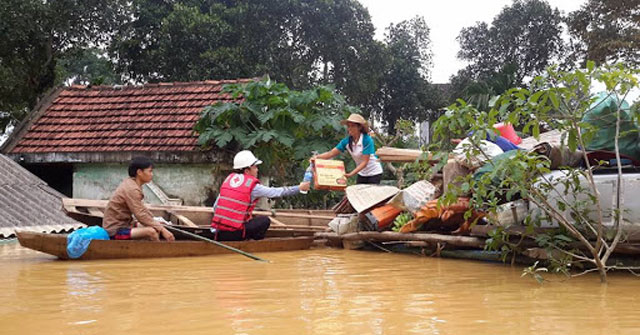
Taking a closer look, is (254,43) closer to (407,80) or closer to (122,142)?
(407,80)

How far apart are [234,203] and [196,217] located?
2.16 meters

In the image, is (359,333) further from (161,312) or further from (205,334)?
(161,312)

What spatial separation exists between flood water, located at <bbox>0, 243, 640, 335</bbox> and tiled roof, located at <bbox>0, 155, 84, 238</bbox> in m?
3.38

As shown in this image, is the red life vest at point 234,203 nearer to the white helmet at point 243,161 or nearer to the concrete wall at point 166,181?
the white helmet at point 243,161

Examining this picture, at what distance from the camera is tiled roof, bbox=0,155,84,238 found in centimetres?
1053

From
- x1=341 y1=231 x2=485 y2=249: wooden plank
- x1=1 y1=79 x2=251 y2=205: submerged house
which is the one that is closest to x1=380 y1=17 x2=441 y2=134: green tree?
x1=1 y1=79 x2=251 y2=205: submerged house

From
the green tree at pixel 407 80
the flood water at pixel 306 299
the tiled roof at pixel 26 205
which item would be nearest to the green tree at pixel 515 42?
the green tree at pixel 407 80

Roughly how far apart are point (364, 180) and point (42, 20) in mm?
13700

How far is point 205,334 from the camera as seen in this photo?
11.7 feet

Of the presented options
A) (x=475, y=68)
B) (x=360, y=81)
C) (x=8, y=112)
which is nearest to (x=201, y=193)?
(x=8, y=112)

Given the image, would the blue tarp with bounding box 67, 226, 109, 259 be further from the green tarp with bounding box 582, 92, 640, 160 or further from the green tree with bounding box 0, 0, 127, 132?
the green tree with bounding box 0, 0, 127, 132

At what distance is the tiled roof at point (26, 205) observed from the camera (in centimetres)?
1053

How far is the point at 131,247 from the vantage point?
25.7ft

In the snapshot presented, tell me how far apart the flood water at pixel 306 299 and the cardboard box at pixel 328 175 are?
1.63 metres
